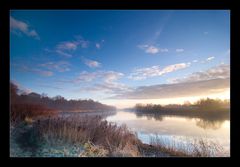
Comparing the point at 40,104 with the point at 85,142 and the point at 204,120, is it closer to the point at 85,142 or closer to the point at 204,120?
the point at 85,142

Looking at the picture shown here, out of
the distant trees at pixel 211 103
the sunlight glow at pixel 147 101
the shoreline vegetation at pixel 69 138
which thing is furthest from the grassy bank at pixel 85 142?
the distant trees at pixel 211 103

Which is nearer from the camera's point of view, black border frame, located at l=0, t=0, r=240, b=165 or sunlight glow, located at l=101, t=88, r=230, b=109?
black border frame, located at l=0, t=0, r=240, b=165

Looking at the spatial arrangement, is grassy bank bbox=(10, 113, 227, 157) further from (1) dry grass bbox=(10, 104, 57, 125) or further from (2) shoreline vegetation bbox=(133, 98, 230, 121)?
(2) shoreline vegetation bbox=(133, 98, 230, 121)

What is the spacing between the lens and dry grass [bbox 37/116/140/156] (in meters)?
4.23

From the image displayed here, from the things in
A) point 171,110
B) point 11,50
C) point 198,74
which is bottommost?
point 171,110

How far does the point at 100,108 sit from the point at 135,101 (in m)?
0.43

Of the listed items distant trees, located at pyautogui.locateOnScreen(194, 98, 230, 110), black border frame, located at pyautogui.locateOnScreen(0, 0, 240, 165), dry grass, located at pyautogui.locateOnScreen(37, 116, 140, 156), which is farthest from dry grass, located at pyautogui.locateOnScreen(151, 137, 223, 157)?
distant trees, located at pyautogui.locateOnScreen(194, 98, 230, 110)

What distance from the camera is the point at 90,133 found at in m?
4.26

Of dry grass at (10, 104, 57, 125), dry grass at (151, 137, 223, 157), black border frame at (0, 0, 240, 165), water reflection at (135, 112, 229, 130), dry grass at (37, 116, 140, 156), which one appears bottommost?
dry grass at (151, 137, 223, 157)

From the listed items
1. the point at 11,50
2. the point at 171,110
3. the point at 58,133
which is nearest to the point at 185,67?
the point at 171,110

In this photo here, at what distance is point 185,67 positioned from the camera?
427 centimetres

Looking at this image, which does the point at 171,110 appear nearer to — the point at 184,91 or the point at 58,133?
the point at 184,91

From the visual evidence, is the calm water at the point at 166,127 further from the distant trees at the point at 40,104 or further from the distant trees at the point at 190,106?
the distant trees at the point at 40,104

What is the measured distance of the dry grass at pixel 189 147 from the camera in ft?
13.8
